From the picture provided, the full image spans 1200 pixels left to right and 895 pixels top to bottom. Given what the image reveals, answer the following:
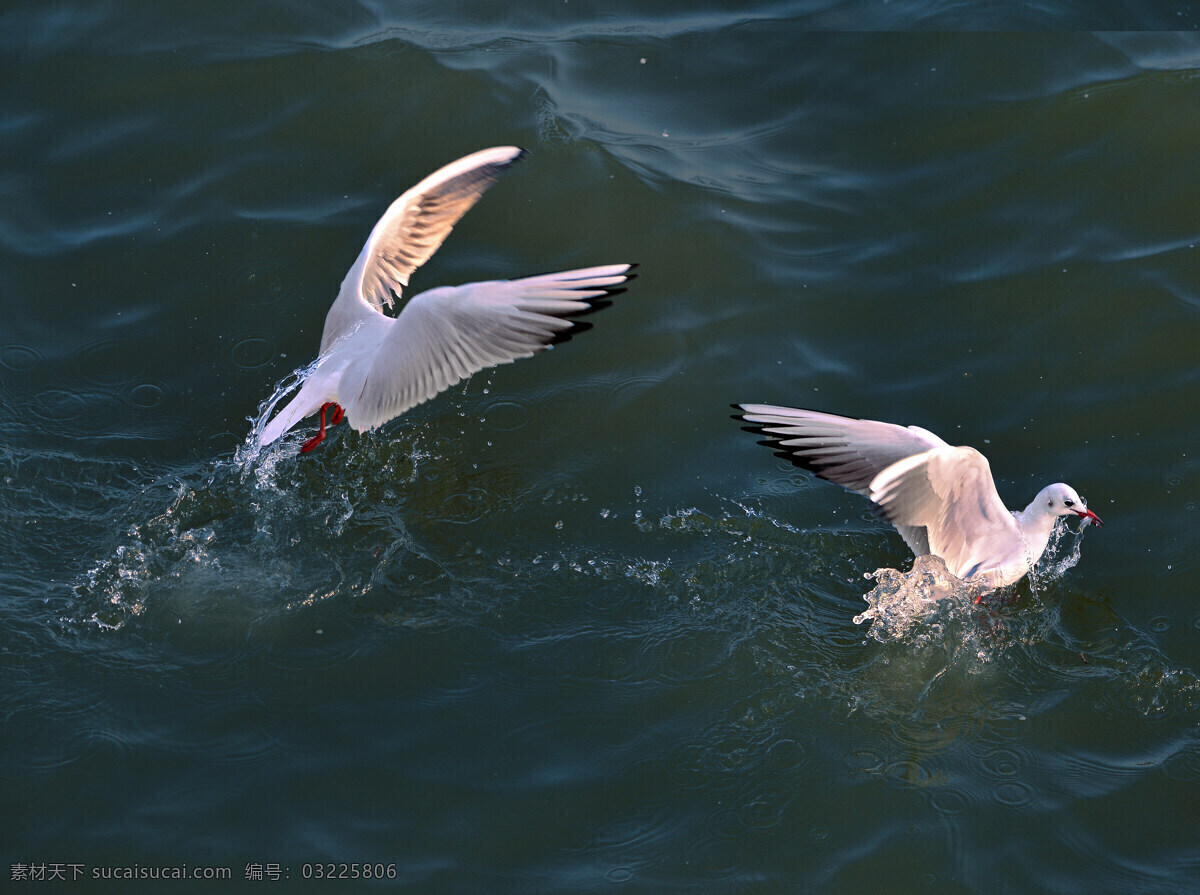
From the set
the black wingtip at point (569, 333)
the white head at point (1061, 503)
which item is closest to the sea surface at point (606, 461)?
the white head at point (1061, 503)

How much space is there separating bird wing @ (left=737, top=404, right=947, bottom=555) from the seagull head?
778 mm

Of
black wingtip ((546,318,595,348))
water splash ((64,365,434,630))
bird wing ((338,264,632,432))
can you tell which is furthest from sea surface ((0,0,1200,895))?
black wingtip ((546,318,595,348))

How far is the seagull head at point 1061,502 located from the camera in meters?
6.16

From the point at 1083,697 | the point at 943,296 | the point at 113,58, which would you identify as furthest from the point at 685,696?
the point at 113,58

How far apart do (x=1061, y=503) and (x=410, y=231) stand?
3660 mm

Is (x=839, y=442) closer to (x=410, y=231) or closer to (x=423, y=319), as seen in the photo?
(x=423, y=319)

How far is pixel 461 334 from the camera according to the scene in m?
6.15

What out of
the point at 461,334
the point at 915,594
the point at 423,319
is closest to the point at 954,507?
the point at 915,594

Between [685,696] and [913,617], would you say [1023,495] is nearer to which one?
[913,617]

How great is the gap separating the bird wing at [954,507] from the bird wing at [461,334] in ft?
4.96

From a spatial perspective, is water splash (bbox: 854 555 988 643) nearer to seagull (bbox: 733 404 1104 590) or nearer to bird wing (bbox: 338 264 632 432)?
seagull (bbox: 733 404 1104 590)

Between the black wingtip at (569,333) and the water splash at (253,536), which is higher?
the black wingtip at (569,333)

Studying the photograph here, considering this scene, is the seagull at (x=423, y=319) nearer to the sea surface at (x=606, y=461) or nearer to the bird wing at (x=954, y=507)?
the sea surface at (x=606, y=461)

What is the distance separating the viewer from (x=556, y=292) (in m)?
5.80
